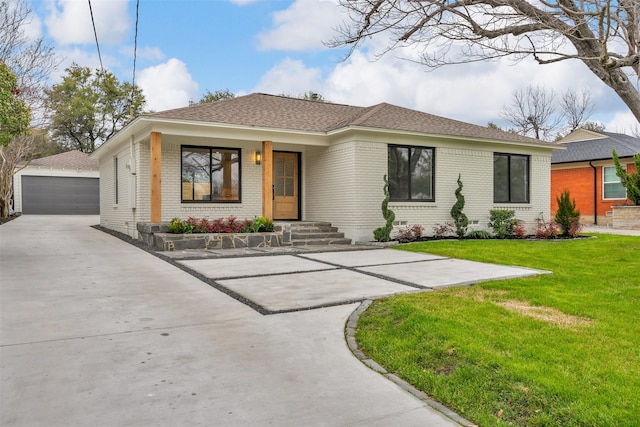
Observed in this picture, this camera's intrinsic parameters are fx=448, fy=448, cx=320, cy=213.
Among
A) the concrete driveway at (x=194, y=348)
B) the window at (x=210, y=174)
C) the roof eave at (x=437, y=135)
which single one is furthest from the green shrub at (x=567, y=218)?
the window at (x=210, y=174)

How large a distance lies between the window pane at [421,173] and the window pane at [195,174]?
573 centimetres

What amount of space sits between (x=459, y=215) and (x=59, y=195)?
2337cm

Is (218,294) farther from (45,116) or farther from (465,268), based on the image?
(45,116)

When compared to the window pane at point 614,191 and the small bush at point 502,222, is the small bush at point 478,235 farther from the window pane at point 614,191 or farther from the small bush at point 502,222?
the window pane at point 614,191

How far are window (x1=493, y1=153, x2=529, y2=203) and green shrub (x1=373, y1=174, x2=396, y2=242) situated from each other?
4406 millimetres

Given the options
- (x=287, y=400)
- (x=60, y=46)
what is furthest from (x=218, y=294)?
(x=60, y=46)

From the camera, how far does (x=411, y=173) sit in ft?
41.7

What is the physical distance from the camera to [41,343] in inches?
143

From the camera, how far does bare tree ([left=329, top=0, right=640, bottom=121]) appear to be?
5984mm

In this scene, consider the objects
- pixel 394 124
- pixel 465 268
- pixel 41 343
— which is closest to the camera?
pixel 41 343

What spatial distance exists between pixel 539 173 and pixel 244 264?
11326 mm

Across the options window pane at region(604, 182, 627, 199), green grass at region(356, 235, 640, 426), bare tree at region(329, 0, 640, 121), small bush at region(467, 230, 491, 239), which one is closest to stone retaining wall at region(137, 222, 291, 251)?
bare tree at region(329, 0, 640, 121)

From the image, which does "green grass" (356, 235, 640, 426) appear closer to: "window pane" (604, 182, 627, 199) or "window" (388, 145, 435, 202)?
"window" (388, 145, 435, 202)

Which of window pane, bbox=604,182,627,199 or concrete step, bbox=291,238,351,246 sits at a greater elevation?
window pane, bbox=604,182,627,199
